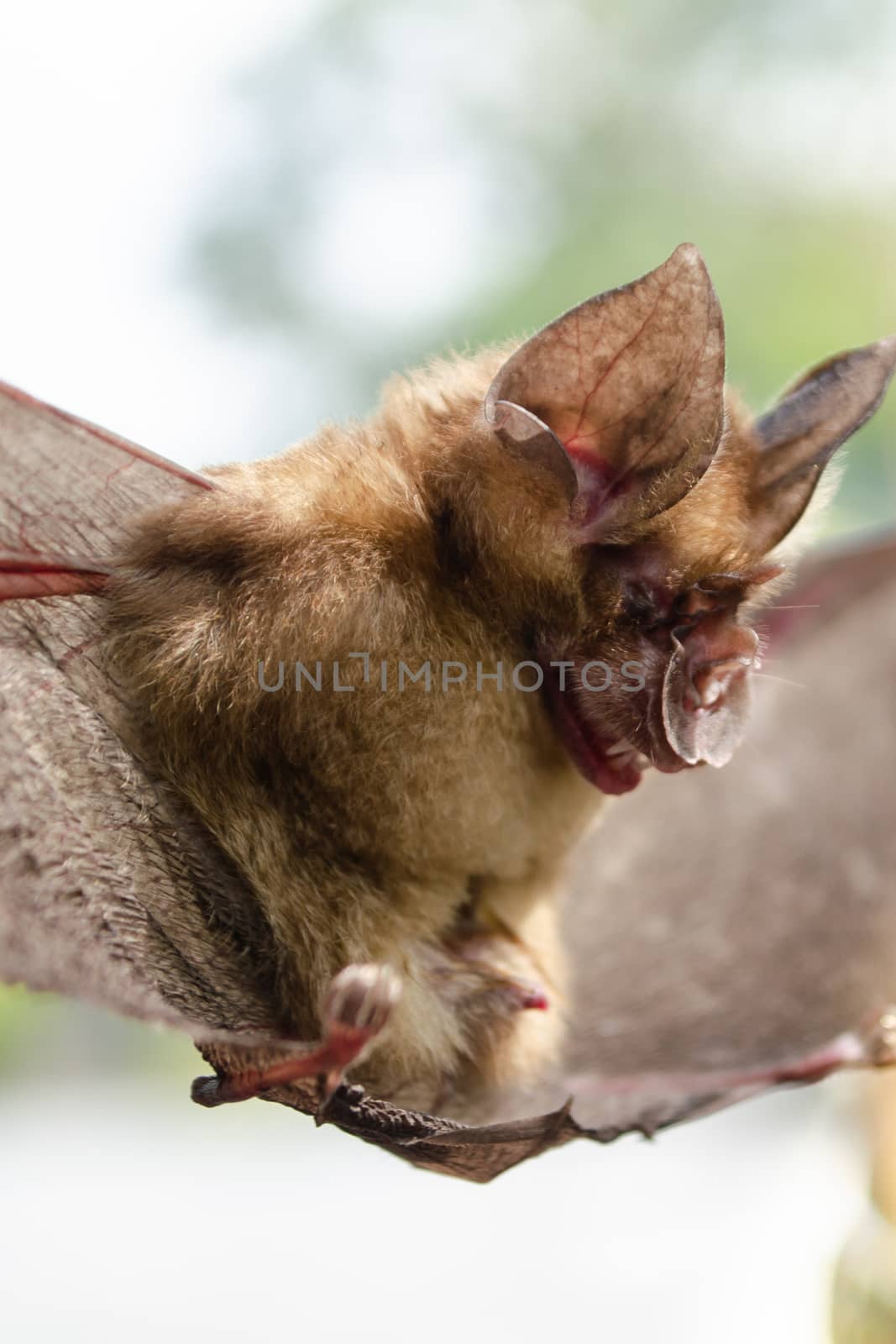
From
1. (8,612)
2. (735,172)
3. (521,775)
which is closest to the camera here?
(8,612)

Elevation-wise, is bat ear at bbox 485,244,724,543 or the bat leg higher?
bat ear at bbox 485,244,724,543

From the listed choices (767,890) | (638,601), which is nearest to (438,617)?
(638,601)

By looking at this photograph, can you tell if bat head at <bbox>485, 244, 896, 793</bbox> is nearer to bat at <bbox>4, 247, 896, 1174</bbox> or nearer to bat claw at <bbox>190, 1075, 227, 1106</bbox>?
bat at <bbox>4, 247, 896, 1174</bbox>

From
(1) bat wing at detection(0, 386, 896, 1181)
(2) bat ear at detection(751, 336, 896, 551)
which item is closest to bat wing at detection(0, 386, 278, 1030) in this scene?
(1) bat wing at detection(0, 386, 896, 1181)

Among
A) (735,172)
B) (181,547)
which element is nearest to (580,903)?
(181,547)

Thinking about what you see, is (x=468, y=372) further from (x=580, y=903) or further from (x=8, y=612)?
(x=580, y=903)

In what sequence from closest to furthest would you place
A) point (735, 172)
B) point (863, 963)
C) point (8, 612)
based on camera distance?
point (8, 612), point (863, 963), point (735, 172)

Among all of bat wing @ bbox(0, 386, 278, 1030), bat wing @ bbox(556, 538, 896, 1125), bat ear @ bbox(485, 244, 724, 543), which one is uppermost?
bat ear @ bbox(485, 244, 724, 543)

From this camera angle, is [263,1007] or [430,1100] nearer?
[263,1007]
